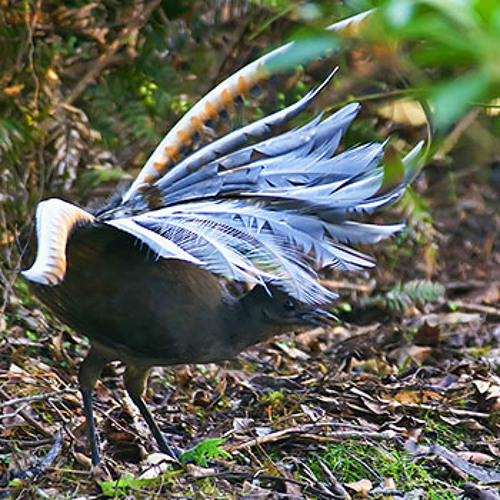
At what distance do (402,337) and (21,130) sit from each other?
270cm

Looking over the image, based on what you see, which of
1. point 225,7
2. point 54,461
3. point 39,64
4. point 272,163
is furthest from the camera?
point 225,7

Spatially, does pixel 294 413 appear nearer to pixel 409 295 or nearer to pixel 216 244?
pixel 216 244

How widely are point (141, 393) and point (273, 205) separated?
1.03 meters

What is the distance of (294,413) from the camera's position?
419 centimetres

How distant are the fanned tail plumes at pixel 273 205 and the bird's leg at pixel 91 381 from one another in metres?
0.58

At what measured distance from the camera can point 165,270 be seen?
3254 millimetres

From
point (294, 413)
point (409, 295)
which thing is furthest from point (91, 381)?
point (409, 295)

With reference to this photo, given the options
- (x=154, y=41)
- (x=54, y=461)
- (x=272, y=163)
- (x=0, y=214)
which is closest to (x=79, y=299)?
(x=54, y=461)

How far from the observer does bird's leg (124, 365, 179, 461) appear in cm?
364

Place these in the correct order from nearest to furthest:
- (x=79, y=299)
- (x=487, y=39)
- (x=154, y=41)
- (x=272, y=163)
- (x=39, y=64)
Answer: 1. (x=487, y=39)
2. (x=79, y=299)
3. (x=272, y=163)
4. (x=39, y=64)
5. (x=154, y=41)

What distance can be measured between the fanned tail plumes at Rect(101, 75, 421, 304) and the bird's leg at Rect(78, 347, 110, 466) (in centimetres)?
58

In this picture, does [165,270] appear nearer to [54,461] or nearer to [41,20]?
[54,461]

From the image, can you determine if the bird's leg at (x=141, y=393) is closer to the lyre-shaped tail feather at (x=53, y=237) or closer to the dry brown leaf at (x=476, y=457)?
the lyre-shaped tail feather at (x=53, y=237)

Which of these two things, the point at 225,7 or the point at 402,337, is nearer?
the point at 402,337
